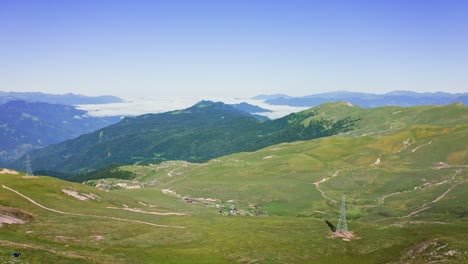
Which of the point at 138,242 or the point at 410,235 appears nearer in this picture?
the point at 138,242

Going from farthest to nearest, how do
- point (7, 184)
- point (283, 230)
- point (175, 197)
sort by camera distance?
point (175, 197) → point (7, 184) → point (283, 230)

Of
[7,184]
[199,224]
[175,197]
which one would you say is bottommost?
[175,197]

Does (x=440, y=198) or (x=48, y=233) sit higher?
(x=48, y=233)

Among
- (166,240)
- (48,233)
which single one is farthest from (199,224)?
(48,233)

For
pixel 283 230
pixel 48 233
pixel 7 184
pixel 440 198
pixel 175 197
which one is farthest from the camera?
pixel 175 197

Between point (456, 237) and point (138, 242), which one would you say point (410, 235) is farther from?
point (138, 242)

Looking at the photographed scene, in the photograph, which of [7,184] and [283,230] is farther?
[7,184]

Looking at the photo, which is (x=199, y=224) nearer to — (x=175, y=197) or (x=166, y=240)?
(x=166, y=240)

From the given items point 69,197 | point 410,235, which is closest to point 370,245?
point 410,235

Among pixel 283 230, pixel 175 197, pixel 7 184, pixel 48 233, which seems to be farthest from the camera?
pixel 175 197
